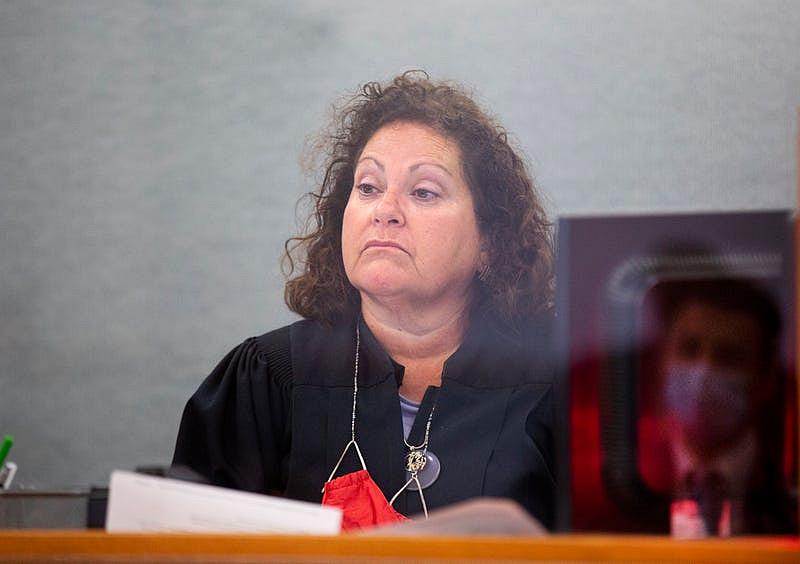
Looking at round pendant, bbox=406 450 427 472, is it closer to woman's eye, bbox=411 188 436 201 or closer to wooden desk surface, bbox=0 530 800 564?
woman's eye, bbox=411 188 436 201

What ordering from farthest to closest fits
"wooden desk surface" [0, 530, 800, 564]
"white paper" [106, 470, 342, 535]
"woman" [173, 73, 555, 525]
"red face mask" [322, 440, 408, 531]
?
"woman" [173, 73, 555, 525] < "red face mask" [322, 440, 408, 531] < "white paper" [106, 470, 342, 535] < "wooden desk surface" [0, 530, 800, 564]

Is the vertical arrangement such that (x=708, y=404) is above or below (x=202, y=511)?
above

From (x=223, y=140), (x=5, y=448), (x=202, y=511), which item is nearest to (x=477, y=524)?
(x=202, y=511)

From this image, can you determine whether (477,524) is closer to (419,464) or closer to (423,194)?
(419,464)

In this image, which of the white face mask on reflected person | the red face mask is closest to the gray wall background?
the red face mask

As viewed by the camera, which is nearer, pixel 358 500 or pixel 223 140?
pixel 358 500

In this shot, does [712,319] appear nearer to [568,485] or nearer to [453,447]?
[568,485]

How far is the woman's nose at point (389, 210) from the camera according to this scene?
1.83 meters

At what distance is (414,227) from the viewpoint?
1.83 m

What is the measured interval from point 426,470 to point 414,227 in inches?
16.4

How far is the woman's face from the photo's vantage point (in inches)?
72.5

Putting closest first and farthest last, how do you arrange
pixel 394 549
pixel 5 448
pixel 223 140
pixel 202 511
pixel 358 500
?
pixel 394 549 → pixel 202 511 → pixel 358 500 → pixel 5 448 → pixel 223 140

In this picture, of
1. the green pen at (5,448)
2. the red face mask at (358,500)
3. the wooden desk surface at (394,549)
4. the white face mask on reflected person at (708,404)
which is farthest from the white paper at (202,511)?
the green pen at (5,448)

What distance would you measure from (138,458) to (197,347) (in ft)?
0.75
